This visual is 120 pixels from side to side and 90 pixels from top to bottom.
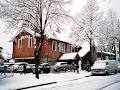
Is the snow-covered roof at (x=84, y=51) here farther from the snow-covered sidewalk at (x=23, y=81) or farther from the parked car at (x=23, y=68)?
the snow-covered sidewalk at (x=23, y=81)

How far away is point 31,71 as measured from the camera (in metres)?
34.2

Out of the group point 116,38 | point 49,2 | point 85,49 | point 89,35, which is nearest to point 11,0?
point 49,2

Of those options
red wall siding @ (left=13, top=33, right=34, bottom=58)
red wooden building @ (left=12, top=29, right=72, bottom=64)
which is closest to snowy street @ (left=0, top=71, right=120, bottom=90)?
red wooden building @ (left=12, top=29, right=72, bottom=64)

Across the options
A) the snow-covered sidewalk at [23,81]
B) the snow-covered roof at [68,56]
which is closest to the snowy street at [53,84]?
the snow-covered sidewalk at [23,81]

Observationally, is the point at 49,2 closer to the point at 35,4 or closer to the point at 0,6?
the point at 35,4

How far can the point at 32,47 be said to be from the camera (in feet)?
142

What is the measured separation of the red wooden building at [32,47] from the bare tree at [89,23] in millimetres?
4290

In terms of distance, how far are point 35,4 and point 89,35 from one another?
17.6 metres

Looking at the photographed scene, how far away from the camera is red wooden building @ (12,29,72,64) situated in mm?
41594

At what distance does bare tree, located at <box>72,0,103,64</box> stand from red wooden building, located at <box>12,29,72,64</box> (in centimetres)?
429

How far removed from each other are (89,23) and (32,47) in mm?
11024

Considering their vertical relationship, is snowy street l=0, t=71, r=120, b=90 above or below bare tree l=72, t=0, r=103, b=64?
below

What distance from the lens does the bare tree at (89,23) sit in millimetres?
40781

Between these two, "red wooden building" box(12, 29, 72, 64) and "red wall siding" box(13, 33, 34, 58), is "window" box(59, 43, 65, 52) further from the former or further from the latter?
"red wall siding" box(13, 33, 34, 58)
